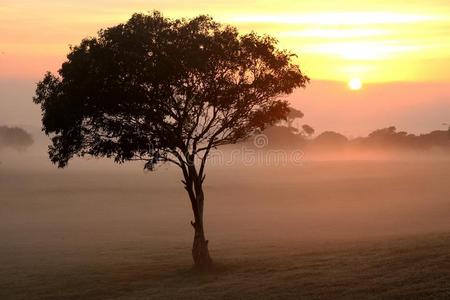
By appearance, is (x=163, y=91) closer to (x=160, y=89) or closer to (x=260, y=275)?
(x=160, y=89)

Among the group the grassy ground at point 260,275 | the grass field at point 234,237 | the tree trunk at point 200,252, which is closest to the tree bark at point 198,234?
the tree trunk at point 200,252

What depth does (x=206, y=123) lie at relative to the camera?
3509 centimetres

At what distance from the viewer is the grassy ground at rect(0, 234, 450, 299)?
25.8m

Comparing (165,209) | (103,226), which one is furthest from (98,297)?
(165,209)

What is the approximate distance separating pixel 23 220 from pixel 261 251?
40.0 metres

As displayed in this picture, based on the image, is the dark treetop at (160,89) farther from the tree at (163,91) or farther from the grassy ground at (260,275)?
the grassy ground at (260,275)

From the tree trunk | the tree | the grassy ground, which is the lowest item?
the grassy ground

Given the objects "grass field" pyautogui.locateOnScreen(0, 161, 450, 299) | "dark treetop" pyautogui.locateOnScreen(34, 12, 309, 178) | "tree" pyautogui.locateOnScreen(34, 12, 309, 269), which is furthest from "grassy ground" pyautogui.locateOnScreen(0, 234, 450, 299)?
"dark treetop" pyautogui.locateOnScreen(34, 12, 309, 178)

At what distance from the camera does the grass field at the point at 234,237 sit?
28547mm

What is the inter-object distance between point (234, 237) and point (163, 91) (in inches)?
1014

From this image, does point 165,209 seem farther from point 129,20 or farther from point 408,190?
point 129,20

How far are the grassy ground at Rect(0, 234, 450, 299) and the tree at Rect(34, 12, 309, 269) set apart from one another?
Answer: 3430mm

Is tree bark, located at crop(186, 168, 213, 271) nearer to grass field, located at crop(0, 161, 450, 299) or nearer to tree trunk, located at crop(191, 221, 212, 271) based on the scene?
tree trunk, located at crop(191, 221, 212, 271)

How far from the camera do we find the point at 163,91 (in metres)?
32.6
